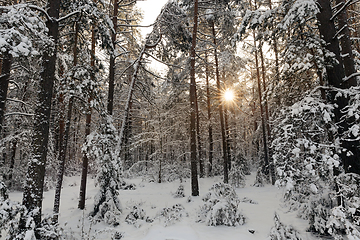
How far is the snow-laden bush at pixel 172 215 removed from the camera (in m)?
6.66

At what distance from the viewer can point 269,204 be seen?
8680 millimetres

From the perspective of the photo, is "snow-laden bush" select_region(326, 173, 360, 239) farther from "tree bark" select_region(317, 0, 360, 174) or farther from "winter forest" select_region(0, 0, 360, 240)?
"tree bark" select_region(317, 0, 360, 174)

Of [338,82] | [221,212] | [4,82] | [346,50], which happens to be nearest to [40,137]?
[4,82]

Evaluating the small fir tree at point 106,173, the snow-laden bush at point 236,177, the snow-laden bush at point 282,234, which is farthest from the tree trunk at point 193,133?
the snow-laden bush at point 282,234

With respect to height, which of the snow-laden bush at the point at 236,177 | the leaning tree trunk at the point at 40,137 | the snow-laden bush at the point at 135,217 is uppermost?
the leaning tree trunk at the point at 40,137

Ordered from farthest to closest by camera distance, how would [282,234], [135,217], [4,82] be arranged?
[135,217]
[4,82]
[282,234]

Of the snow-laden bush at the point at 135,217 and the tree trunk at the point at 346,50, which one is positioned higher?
the tree trunk at the point at 346,50

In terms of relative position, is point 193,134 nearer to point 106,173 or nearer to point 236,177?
point 106,173

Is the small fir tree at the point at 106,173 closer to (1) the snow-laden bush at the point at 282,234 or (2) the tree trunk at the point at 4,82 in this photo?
(2) the tree trunk at the point at 4,82

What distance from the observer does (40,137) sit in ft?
16.7

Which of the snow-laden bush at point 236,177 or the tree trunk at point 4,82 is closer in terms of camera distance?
the tree trunk at point 4,82

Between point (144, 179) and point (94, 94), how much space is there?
1102cm

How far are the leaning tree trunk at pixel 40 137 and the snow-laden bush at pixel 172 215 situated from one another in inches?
147

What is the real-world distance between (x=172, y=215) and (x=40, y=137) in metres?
4.89
